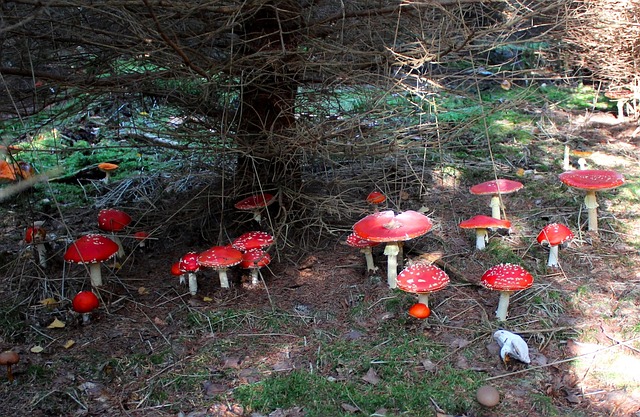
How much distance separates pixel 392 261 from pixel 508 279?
2.71ft

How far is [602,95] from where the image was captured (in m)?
8.59

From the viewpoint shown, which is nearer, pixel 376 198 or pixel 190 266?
pixel 190 266

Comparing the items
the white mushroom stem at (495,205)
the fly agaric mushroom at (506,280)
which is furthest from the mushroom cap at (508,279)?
the white mushroom stem at (495,205)

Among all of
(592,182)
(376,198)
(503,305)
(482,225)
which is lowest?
(503,305)

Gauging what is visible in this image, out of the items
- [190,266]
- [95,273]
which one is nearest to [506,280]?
[190,266]

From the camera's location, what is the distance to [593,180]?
4328mm

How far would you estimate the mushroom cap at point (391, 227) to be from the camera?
368 centimetres

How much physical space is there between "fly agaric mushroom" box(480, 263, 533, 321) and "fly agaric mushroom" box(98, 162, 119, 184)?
13.4ft

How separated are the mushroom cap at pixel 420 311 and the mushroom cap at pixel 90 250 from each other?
2.09m

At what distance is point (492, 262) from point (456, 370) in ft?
4.29

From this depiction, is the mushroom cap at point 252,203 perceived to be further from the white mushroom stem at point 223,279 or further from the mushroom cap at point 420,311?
the mushroom cap at point 420,311

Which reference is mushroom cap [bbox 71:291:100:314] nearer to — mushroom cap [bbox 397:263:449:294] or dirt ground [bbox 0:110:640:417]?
dirt ground [bbox 0:110:640:417]

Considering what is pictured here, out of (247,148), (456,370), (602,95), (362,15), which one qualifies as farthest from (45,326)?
(602,95)

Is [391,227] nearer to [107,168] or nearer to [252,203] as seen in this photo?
[252,203]
